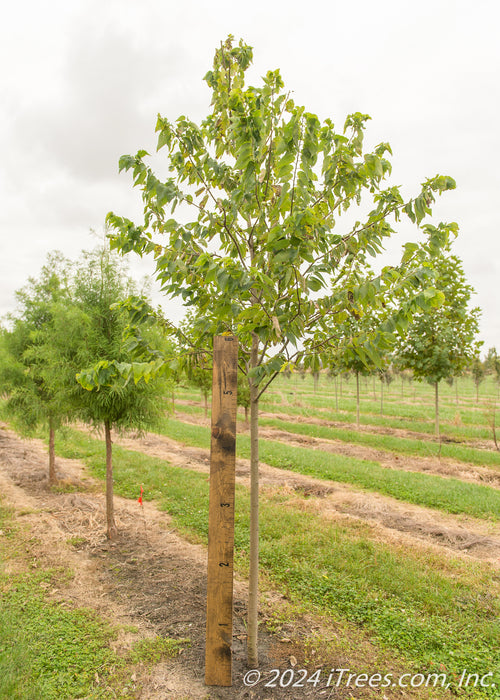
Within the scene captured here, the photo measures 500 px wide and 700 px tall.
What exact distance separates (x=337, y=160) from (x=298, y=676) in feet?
14.2

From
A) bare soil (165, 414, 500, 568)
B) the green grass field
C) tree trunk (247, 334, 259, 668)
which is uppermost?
tree trunk (247, 334, 259, 668)

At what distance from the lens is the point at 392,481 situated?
10188 millimetres

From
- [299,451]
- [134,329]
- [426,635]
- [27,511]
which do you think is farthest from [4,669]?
[299,451]

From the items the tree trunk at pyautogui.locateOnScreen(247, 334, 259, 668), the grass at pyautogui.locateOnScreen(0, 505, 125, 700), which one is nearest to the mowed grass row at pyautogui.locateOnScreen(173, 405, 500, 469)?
the tree trunk at pyautogui.locateOnScreen(247, 334, 259, 668)

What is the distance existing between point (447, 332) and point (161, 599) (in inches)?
483

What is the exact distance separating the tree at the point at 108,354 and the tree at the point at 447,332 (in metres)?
9.90

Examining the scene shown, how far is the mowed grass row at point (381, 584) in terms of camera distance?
3.99m

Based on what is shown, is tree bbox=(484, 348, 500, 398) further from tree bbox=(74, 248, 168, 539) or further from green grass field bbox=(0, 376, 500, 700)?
tree bbox=(74, 248, 168, 539)

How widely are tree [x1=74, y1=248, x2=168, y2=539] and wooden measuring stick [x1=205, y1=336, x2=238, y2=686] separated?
9.45ft

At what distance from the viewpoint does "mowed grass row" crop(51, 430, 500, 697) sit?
13.1 feet

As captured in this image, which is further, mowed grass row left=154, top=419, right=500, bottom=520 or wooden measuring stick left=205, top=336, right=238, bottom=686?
mowed grass row left=154, top=419, right=500, bottom=520

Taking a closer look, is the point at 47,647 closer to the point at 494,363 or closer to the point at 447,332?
the point at 447,332

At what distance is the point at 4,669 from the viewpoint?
3.27 meters

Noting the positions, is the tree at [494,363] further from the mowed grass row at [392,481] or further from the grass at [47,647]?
the grass at [47,647]
